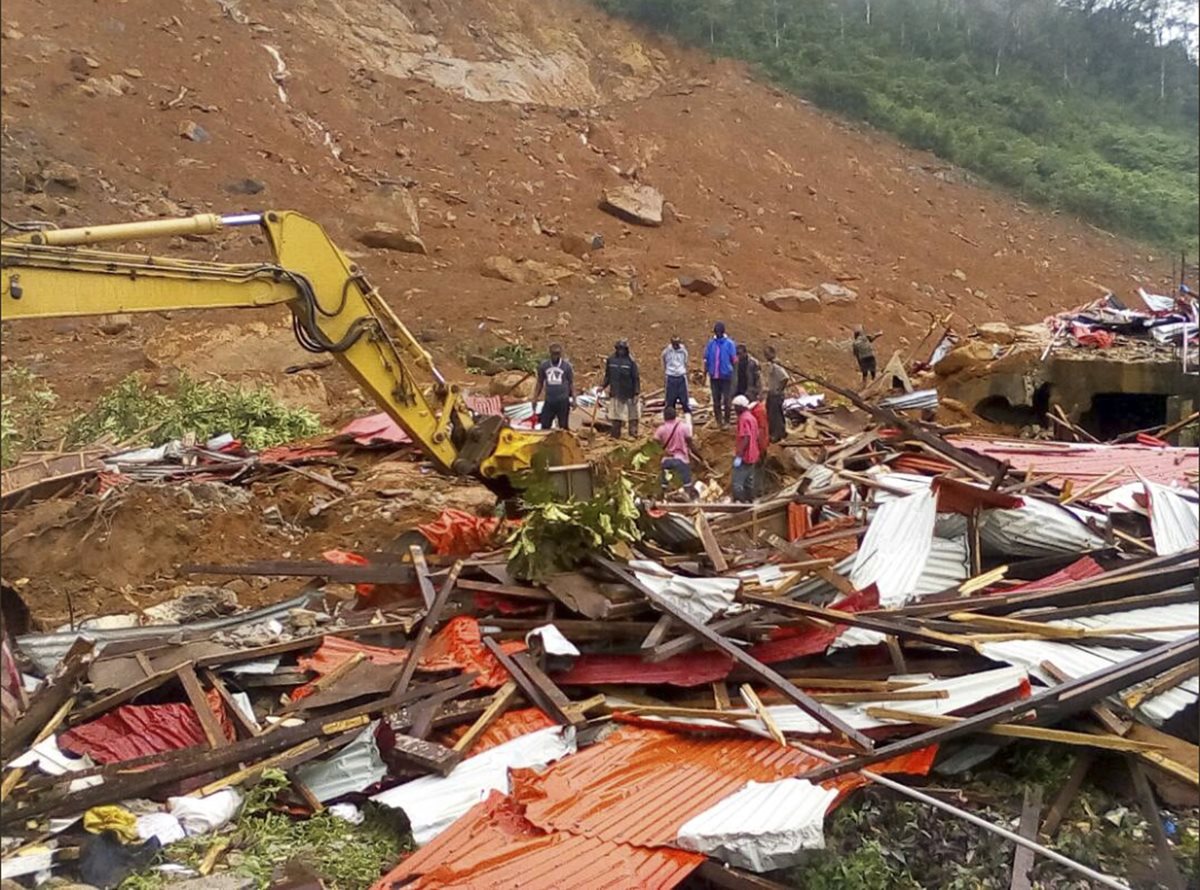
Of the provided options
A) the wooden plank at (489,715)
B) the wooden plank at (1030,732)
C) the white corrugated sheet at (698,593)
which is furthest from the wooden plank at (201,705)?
the wooden plank at (1030,732)

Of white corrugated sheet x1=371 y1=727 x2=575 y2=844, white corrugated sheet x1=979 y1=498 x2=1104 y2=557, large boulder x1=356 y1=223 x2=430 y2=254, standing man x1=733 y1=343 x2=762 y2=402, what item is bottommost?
white corrugated sheet x1=371 y1=727 x2=575 y2=844

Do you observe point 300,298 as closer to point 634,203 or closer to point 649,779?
point 634,203

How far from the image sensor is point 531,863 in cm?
354

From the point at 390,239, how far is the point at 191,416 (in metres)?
5.06

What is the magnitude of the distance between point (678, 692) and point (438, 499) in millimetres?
3540

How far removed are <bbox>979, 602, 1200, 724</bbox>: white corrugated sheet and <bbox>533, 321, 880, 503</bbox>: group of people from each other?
4.47 ft

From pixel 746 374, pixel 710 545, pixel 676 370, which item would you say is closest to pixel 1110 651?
pixel 746 374

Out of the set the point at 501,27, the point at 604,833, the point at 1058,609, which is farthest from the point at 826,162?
the point at 604,833

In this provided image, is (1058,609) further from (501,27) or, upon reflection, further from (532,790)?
(501,27)

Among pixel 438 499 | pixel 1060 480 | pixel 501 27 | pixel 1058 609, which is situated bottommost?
pixel 438 499

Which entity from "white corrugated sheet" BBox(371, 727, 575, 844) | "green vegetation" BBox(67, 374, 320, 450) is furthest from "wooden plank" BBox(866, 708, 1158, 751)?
"green vegetation" BBox(67, 374, 320, 450)

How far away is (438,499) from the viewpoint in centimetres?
794

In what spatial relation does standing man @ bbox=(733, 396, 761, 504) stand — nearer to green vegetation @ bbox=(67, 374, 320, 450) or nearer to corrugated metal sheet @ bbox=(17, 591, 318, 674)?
corrugated metal sheet @ bbox=(17, 591, 318, 674)

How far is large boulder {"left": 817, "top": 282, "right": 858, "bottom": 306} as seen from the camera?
4.36m
